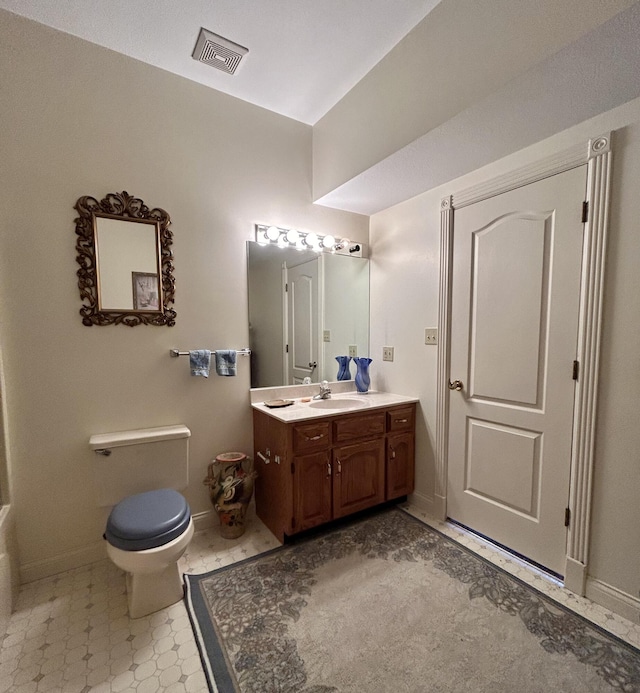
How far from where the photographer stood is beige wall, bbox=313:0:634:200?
1181mm

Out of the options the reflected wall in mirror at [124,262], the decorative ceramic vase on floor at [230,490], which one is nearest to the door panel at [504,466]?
the decorative ceramic vase on floor at [230,490]

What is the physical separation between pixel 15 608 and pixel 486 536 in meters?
2.48

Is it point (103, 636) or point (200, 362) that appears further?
point (200, 362)

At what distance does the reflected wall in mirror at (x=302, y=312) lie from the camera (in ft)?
7.50

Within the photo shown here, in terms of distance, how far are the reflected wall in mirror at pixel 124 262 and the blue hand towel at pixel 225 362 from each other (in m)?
0.34

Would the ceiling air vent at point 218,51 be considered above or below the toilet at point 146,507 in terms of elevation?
above

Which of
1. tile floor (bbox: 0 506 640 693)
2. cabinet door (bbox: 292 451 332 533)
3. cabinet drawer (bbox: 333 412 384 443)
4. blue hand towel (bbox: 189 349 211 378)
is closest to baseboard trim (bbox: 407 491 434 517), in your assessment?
tile floor (bbox: 0 506 640 693)

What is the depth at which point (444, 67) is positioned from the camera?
1507 millimetres

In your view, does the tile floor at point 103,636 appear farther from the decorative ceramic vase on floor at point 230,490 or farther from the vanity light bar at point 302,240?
the vanity light bar at point 302,240

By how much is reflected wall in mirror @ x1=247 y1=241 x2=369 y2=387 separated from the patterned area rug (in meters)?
1.18

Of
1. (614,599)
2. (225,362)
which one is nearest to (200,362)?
(225,362)

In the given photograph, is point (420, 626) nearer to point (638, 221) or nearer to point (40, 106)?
point (638, 221)

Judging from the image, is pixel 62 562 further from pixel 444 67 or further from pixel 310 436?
pixel 444 67

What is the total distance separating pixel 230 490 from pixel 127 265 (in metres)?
1.45
